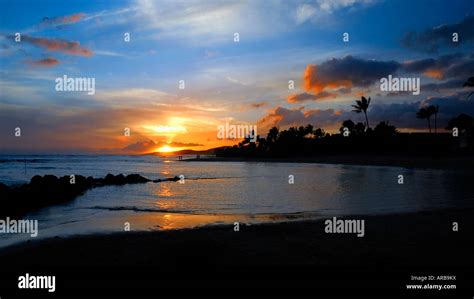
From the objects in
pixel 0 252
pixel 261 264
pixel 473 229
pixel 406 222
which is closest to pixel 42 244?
pixel 0 252

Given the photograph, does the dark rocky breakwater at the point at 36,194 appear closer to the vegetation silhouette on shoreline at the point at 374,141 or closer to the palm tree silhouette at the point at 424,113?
the vegetation silhouette on shoreline at the point at 374,141

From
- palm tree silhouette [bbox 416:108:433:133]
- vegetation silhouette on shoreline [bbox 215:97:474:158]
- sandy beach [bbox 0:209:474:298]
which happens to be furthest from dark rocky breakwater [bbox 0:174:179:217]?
palm tree silhouette [bbox 416:108:433:133]

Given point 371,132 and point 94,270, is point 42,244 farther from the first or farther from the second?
point 371,132

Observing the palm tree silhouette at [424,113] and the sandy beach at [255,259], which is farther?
the palm tree silhouette at [424,113]

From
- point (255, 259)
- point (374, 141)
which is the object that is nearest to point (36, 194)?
point (255, 259)

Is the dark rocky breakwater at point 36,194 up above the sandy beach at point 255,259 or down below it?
above

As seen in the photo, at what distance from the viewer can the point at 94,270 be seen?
775 centimetres

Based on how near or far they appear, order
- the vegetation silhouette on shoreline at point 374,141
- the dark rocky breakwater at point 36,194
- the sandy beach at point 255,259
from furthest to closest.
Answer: the vegetation silhouette on shoreline at point 374,141, the dark rocky breakwater at point 36,194, the sandy beach at point 255,259

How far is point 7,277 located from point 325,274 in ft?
21.5

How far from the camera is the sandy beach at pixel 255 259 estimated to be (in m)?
6.81

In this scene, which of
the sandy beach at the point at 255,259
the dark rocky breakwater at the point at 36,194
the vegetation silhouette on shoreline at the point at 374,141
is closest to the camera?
the sandy beach at the point at 255,259

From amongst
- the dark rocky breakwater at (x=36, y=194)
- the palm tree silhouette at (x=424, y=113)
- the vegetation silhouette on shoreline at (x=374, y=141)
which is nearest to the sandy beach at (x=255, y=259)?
the dark rocky breakwater at (x=36, y=194)

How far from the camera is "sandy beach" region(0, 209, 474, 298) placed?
6.81m

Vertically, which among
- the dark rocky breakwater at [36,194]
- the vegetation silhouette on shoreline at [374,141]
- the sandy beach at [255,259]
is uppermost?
the vegetation silhouette on shoreline at [374,141]
